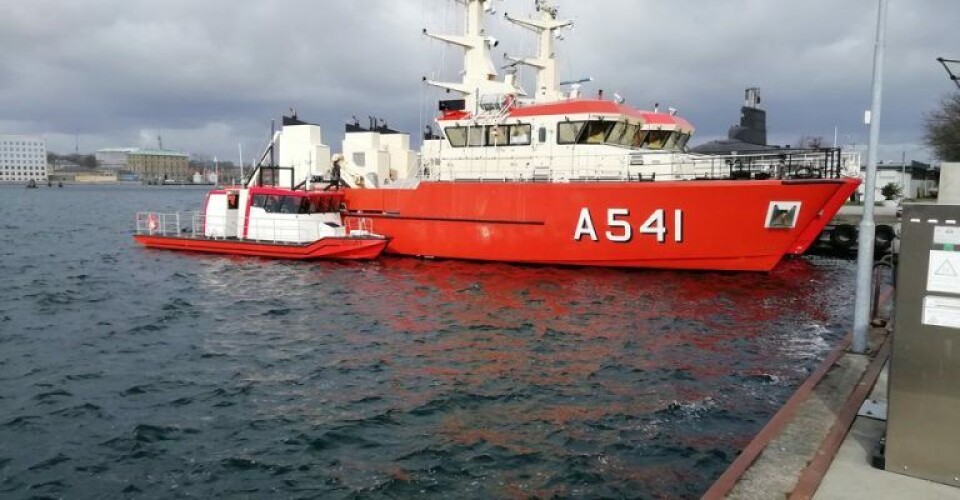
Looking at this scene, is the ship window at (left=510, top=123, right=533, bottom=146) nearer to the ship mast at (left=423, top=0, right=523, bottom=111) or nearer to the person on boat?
the ship mast at (left=423, top=0, right=523, bottom=111)

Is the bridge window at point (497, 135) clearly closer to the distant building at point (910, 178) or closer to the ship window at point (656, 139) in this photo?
the ship window at point (656, 139)

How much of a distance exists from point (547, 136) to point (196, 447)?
46.7 ft

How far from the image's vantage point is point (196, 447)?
7312 mm

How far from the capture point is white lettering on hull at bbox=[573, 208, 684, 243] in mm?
16906

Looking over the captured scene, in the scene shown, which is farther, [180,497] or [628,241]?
[628,241]

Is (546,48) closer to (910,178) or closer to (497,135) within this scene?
(497,135)

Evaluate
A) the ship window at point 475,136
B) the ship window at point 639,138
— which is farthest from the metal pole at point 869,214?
the ship window at point 475,136

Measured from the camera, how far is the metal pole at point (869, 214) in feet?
24.2

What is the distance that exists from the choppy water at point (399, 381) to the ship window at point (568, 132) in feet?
12.9

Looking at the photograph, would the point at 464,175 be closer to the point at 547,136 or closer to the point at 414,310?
the point at 547,136

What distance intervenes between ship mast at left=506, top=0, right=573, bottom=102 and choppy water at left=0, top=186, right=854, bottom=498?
29.4ft

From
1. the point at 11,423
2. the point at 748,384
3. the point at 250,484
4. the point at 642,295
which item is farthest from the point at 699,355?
the point at 11,423

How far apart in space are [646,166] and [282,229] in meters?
12.1

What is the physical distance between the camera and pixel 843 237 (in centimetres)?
2453
